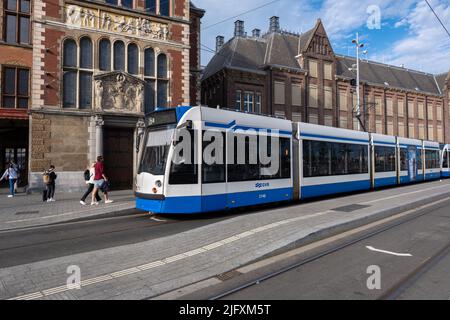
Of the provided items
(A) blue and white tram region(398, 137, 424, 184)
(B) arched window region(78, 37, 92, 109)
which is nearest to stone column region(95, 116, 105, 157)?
(B) arched window region(78, 37, 92, 109)

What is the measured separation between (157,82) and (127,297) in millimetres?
17470

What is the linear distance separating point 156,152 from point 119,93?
10.7 meters

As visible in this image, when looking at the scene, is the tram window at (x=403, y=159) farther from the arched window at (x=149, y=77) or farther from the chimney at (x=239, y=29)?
the chimney at (x=239, y=29)

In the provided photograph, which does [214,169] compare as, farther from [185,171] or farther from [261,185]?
[261,185]

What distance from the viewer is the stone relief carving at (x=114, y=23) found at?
56.1ft

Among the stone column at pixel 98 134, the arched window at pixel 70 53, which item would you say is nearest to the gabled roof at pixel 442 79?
the stone column at pixel 98 134

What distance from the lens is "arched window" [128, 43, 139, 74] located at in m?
18.6

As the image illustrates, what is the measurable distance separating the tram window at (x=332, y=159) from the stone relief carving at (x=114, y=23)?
42.0 feet

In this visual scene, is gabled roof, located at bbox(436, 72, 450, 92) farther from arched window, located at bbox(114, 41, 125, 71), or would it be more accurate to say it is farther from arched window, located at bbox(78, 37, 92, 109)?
arched window, located at bbox(78, 37, 92, 109)

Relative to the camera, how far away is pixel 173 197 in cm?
834

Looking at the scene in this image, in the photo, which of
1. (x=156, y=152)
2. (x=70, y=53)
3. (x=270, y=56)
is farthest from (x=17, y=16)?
(x=270, y=56)

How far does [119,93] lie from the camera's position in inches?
705

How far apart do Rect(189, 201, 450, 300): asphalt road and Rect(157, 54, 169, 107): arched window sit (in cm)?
1578

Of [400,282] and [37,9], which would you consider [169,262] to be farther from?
[37,9]
